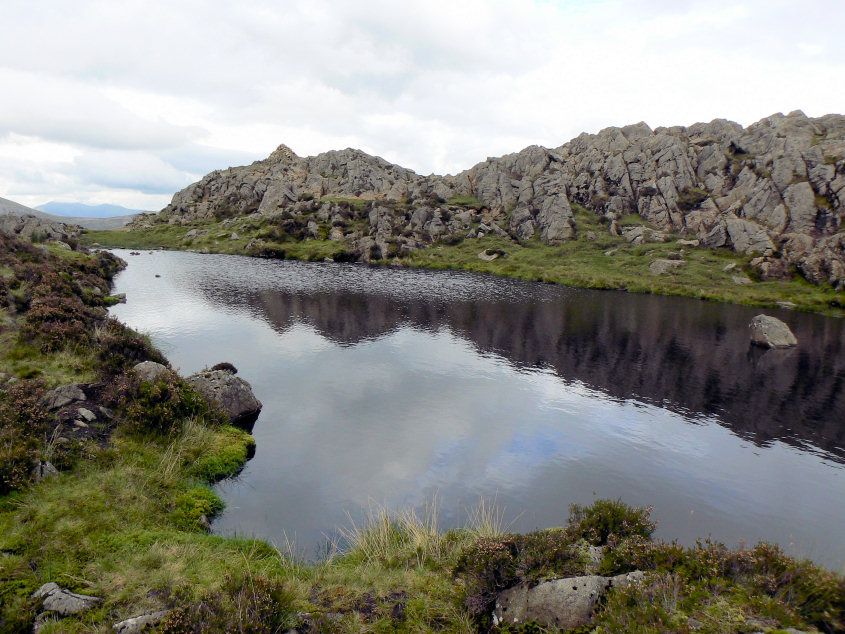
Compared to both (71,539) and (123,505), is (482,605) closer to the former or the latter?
(71,539)

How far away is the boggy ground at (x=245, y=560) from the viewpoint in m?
10.3

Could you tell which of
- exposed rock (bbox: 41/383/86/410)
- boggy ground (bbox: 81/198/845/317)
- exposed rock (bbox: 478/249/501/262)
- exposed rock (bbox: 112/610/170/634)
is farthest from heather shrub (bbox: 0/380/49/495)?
exposed rock (bbox: 478/249/501/262)

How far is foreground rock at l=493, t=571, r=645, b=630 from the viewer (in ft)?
36.8

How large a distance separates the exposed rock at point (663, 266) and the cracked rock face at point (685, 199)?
74.6 ft

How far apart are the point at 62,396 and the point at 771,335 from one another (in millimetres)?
76597

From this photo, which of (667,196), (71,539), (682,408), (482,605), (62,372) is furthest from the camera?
(667,196)

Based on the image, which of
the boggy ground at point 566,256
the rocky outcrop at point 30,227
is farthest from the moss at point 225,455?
the rocky outcrop at point 30,227

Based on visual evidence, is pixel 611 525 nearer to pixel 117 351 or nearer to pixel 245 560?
pixel 245 560

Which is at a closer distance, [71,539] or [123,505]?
[71,539]

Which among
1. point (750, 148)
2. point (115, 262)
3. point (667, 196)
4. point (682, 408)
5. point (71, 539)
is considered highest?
point (750, 148)

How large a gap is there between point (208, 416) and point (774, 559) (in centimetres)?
2786

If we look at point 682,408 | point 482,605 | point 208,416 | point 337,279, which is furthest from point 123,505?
point 337,279

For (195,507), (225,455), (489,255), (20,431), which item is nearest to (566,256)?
(489,255)

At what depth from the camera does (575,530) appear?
15539 mm
